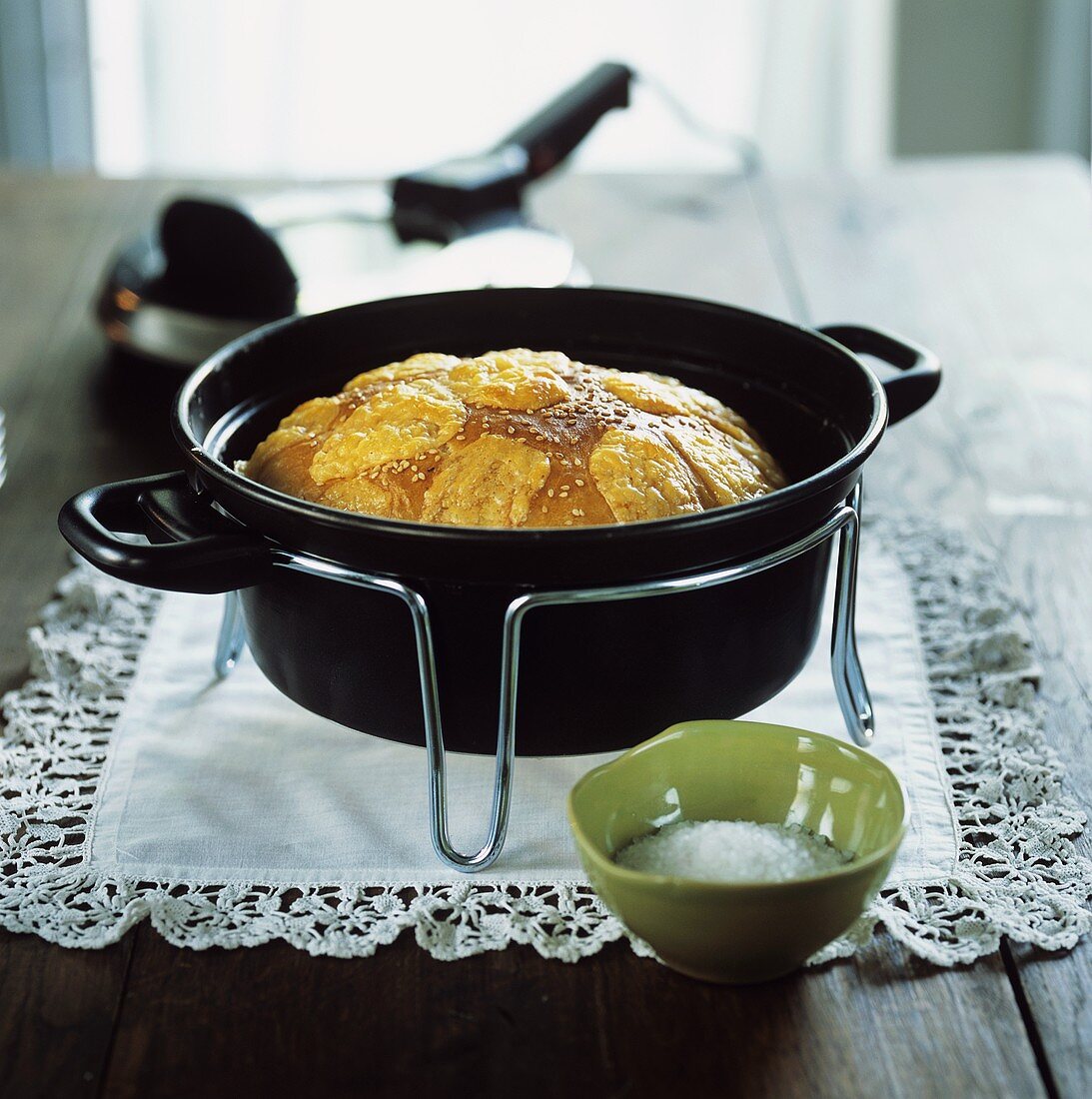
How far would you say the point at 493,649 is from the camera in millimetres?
889

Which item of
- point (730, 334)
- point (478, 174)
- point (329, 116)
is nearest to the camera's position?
point (730, 334)

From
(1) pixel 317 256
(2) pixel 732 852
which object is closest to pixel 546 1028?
(2) pixel 732 852

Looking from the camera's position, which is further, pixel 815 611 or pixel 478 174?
pixel 478 174

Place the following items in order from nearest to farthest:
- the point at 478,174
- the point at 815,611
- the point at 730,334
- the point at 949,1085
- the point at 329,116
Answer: the point at 949,1085 < the point at 815,611 < the point at 730,334 < the point at 478,174 < the point at 329,116

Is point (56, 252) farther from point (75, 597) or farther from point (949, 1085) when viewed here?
point (949, 1085)

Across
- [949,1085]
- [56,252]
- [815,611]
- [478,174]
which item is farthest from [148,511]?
[56,252]

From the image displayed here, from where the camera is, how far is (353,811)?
0.99 meters

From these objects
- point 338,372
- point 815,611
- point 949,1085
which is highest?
point 338,372

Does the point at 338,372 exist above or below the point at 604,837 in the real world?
above

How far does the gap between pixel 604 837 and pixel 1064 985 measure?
302 millimetres

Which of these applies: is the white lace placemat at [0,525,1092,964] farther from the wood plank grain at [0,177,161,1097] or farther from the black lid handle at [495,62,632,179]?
the black lid handle at [495,62,632,179]

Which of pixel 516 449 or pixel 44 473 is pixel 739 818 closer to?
pixel 516 449

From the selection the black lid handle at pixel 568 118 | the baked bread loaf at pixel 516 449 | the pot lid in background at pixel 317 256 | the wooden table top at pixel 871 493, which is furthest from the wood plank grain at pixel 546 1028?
the black lid handle at pixel 568 118

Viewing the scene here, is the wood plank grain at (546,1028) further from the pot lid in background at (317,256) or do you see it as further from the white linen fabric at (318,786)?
the pot lid in background at (317,256)
